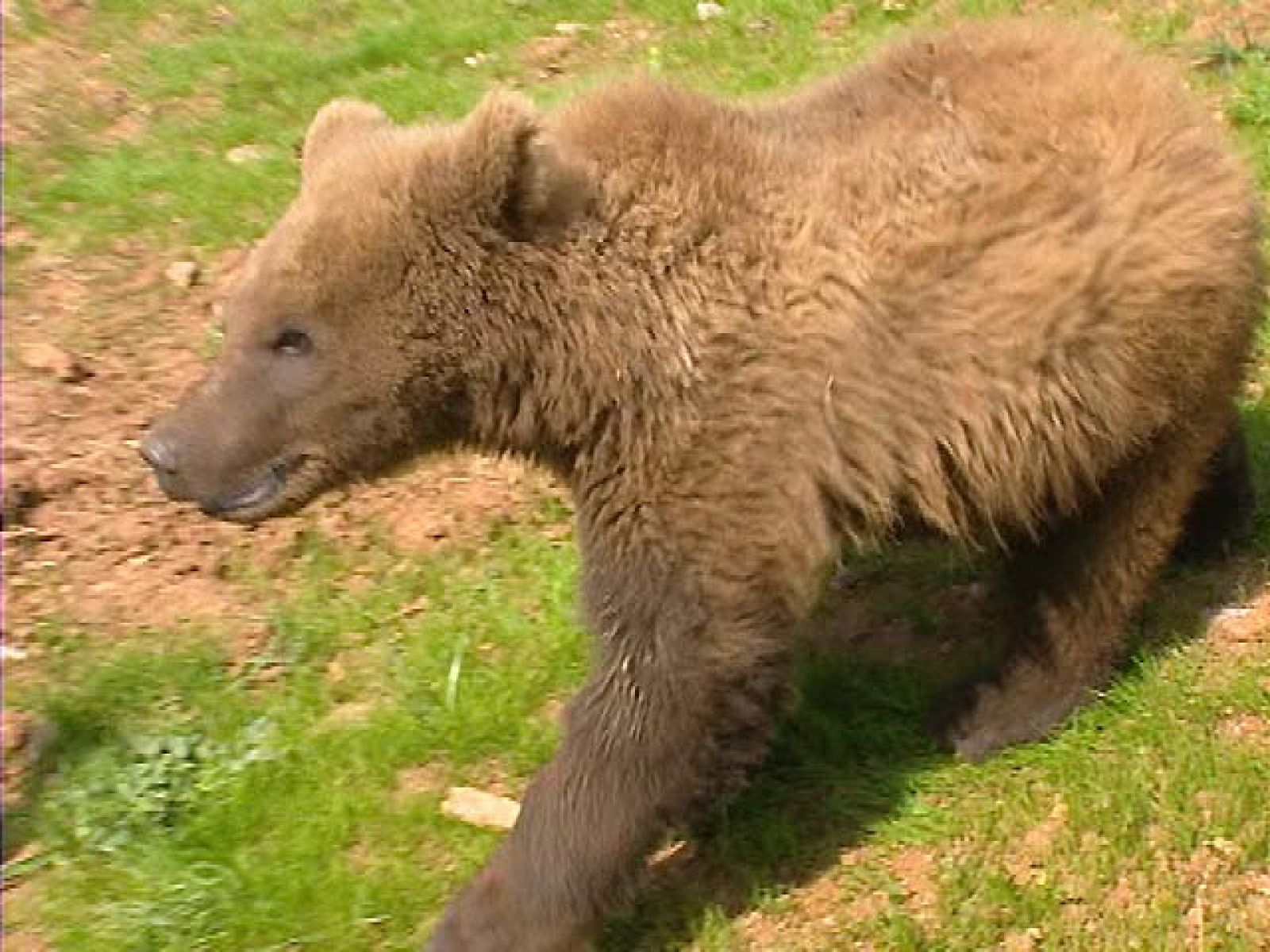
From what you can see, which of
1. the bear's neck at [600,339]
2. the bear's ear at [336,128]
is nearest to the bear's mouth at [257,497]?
the bear's neck at [600,339]

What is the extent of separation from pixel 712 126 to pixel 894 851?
5.82 feet

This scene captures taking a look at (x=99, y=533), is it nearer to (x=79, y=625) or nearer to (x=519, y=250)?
(x=79, y=625)

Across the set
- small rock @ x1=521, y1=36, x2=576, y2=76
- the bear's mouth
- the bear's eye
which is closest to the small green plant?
the bear's mouth

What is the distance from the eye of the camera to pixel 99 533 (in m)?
5.50

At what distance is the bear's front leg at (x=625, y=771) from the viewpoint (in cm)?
389

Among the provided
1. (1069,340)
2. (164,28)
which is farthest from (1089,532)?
(164,28)

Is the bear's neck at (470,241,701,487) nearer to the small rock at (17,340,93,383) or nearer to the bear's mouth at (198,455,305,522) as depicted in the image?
the bear's mouth at (198,455,305,522)

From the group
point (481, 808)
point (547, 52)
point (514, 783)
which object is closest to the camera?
point (481, 808)

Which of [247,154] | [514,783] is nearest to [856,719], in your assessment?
[514,783]

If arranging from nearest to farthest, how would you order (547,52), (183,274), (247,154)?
(183,274)
(247,154)
(547,52)

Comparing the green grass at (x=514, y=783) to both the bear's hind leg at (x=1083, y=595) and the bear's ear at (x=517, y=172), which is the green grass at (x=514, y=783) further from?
the bear's ear at (x=517, y=172)

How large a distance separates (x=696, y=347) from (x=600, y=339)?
21 cm

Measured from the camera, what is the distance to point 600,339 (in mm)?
3951

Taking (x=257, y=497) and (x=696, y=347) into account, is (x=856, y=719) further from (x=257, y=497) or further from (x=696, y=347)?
(x=257, y=497)
